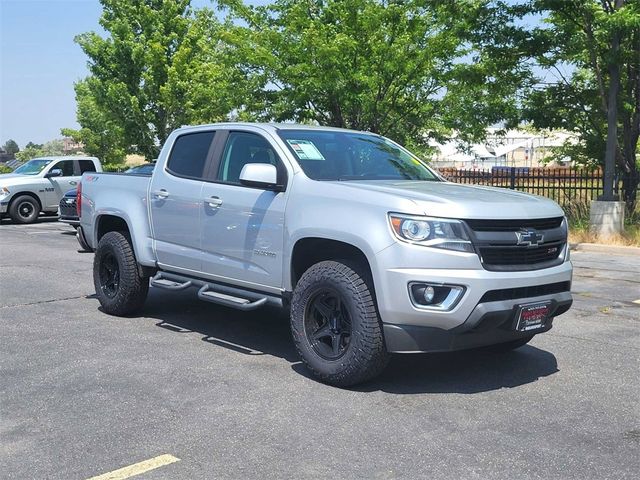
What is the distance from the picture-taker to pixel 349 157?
629cm

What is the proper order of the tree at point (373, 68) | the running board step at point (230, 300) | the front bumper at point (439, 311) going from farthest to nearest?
1. the tree at point (373, 68)
2. the running board step at point (230, 300)
3. the front bumper at point (439, 311)

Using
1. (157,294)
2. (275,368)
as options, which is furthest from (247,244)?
(157,294)

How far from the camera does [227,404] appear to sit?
193 inches

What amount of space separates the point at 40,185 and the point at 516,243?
17392 mm

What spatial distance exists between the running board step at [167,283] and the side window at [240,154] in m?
1.00

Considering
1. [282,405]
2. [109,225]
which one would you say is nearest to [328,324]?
[282,405]

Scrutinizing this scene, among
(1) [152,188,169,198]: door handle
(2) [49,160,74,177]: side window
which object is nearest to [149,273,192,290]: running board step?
(1) [152,188,169,198]: door handle

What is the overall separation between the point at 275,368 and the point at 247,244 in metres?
1.00

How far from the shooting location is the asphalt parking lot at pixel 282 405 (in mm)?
3975

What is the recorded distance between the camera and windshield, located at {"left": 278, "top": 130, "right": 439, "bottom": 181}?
600 centimetres

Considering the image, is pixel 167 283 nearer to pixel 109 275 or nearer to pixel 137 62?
pixel 109 275

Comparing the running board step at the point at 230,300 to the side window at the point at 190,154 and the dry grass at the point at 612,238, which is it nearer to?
the side window at the point at 190,154

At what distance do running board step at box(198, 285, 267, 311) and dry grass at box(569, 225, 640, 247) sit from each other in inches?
A: 374

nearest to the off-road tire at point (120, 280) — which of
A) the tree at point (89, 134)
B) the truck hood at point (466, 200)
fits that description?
the truck hood at point (466, 200)
